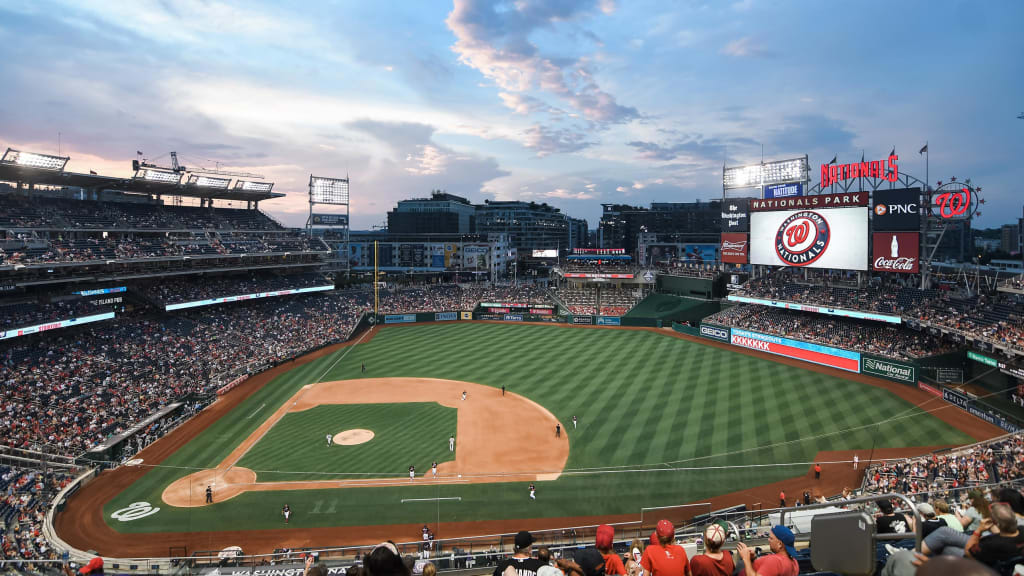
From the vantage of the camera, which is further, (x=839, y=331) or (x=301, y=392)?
(x=839, y=331)

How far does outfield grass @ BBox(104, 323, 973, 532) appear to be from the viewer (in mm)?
20734

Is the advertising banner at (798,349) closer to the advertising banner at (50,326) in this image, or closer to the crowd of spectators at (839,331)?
the crowd of spectators at (839,331)

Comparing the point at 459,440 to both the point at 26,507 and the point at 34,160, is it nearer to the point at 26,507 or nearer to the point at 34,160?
the point at 26,507

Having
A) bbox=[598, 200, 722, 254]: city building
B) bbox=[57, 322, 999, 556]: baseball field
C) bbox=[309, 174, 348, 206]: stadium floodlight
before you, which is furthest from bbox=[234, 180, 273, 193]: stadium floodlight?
bbox=[598, 200, 722, 254]: city building

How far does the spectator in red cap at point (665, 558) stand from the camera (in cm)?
513

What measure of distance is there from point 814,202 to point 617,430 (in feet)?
99.5

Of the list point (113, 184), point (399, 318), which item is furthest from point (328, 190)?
point (113, 184)

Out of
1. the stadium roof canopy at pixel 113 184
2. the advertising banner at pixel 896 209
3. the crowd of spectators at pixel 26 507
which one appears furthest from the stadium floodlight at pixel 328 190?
the advertising banner at pixel 896 209

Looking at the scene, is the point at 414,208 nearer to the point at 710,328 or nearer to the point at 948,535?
the point at 710,328

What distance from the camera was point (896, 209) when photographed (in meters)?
38.5

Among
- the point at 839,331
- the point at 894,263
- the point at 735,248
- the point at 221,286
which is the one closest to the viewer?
the point at 894,263

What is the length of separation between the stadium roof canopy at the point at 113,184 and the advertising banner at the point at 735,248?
5069 cm

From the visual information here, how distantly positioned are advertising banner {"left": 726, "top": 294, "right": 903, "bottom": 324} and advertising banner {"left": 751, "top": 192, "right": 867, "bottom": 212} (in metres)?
8.69

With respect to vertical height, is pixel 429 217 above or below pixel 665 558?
above
